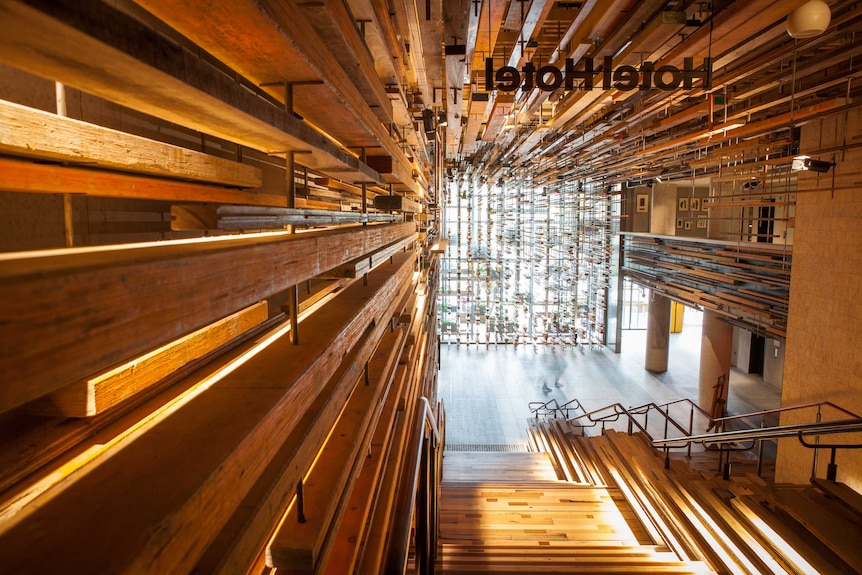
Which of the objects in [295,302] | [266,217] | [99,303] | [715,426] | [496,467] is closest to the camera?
[99,303]

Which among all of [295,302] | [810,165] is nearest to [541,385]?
[810,165]

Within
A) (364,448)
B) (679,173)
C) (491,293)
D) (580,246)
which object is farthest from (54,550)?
(491,293)

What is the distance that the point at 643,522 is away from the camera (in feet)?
14.5

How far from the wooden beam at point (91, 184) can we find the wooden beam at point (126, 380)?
14.9 inches

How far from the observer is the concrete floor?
882 centimetres

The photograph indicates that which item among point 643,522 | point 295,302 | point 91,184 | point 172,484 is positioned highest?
point 91,184

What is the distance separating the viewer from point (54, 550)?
1.60 feet

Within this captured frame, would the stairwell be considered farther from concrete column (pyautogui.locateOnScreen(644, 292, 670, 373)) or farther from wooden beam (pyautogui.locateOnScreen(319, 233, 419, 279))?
concrete column (pyautogui.locateOnScreen(644, 292, 670, 373))

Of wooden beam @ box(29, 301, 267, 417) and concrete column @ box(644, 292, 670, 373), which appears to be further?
concrete column @ box(644, 292, 670, 373)

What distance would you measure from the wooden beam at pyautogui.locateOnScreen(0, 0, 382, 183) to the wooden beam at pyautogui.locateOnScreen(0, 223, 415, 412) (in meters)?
0.19

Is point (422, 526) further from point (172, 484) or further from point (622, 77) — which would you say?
point (622, 77)

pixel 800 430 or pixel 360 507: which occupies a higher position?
pixel 360 507

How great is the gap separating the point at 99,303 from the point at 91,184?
85cm

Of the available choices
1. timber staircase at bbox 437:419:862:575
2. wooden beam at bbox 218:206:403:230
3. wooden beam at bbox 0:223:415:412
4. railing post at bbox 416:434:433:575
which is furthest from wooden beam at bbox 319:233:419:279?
timber staircase at bbox 437:419:862:575
